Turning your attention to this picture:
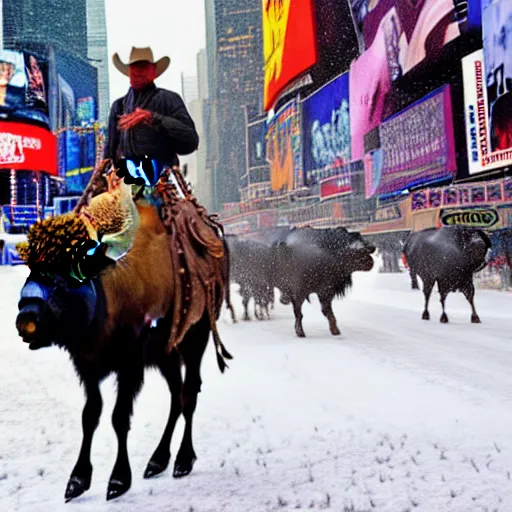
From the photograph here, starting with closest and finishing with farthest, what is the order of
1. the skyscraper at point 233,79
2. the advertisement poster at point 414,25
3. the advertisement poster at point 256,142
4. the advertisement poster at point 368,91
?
the advertisement poster at point 414,25 < the advertisement poster at point 368,91 < the advertisement poster at point 256,142 < the skyscraper at point 233,79

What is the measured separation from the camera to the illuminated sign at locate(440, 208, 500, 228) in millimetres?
23500

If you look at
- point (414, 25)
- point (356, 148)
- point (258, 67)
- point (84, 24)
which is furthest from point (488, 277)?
point (258, 67)

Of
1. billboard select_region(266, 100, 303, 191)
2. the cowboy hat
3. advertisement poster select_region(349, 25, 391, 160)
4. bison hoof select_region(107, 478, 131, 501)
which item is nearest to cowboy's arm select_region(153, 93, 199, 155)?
the cowboy hat

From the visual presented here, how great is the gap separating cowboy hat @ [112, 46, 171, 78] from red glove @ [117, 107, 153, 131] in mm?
370

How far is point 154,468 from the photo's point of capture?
4.23 metres

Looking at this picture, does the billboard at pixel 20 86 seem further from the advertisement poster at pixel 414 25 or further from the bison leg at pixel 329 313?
the bison leg at pixel 329 313

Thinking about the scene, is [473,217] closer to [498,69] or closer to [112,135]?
[498,69]

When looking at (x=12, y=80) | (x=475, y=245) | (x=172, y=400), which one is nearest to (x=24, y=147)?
(x=12, y=80)

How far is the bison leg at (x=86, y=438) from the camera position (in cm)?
371

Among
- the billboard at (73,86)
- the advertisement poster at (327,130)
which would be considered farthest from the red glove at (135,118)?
the billboard at (73,86)

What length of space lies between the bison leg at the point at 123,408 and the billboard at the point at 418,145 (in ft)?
100

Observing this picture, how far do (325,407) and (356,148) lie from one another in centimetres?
4508

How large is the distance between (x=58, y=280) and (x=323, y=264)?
8683mm

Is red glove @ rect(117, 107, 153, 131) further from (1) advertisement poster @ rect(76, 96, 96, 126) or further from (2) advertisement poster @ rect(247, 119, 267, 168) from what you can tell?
(2) advertisement poster @ rect(247, 119, 267, 168)
